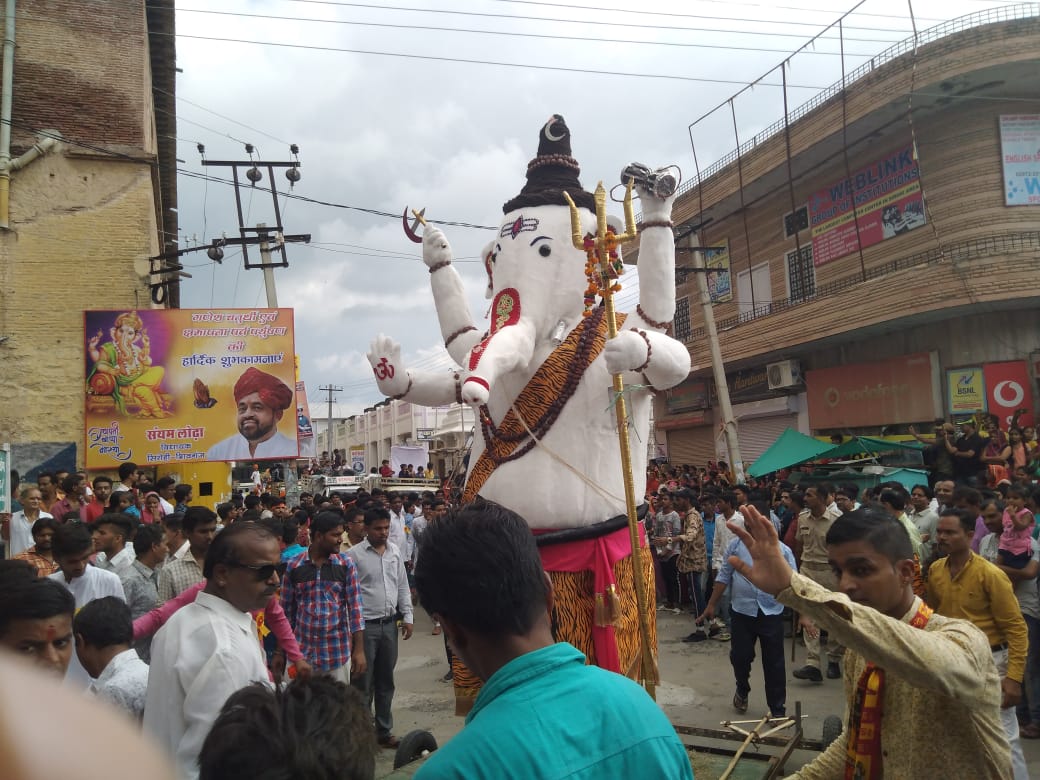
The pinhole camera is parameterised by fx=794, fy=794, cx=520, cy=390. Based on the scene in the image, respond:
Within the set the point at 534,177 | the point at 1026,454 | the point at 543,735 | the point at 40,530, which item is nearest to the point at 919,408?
the point at 1026,454

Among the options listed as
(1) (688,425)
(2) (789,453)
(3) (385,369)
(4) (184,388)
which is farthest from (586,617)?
(1) (688,425)

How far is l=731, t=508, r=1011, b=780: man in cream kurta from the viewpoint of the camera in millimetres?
1692

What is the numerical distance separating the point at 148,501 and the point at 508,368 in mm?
5343

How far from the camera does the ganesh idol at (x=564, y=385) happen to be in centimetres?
364

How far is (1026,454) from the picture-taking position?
9.77 metres

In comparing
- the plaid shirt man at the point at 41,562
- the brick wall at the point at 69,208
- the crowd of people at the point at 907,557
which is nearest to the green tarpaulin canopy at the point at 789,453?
the crowd of people at the point at 907,557

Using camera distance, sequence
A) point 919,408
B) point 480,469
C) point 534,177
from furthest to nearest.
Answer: point 919,408
point 534,177
point 480,469

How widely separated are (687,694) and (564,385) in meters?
3.43

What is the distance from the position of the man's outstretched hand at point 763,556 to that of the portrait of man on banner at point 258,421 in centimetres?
991

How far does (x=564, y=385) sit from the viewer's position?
386 centimetres

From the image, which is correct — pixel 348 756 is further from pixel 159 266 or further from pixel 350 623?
pixel 159 266

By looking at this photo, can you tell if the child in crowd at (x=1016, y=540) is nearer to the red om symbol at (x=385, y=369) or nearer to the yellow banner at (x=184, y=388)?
the red om symbol at (x=385, y=369)

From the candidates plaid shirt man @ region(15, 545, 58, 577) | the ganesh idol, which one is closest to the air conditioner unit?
the ganesh idol

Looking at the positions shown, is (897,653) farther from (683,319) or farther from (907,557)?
(683,319)
